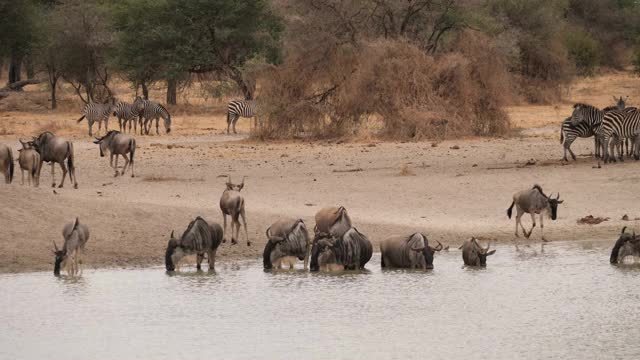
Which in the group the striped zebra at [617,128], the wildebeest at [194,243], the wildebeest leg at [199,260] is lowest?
the wildebeest leg at [199,260]

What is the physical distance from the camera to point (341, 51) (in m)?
31.8

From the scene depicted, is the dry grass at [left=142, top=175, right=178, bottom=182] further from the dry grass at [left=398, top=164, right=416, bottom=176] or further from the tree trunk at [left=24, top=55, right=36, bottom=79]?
the tree trunk at [left=24, top=55, right=36, bottom=79]

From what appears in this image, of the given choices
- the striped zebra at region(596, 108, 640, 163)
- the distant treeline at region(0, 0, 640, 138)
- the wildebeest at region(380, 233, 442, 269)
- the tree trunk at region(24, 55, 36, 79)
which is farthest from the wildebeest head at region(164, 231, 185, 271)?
the tree trunk at region(24, 55, 36, 79)

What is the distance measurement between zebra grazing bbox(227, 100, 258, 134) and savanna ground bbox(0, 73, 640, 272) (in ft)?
10.7

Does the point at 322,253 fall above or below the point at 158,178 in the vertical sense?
below

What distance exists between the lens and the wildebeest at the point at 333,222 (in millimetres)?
14289

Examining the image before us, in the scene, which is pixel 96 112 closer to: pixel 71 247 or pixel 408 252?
pixel 71 247

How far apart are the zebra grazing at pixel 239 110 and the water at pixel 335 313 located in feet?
68.5

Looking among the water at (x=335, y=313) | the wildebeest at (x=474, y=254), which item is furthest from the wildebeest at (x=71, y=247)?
the wildebeest at (x=474, y=254)

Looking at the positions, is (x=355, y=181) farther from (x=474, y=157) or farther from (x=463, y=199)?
(x=474, y=157)

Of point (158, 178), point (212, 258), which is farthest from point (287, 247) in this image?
point (158, 178)

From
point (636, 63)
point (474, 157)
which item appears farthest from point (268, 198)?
point (636, 63)

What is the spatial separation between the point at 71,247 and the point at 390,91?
55.5 feet

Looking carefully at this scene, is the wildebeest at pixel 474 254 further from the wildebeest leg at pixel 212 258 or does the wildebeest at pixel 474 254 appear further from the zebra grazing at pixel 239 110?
the zebra grazing at pixel 239 110
